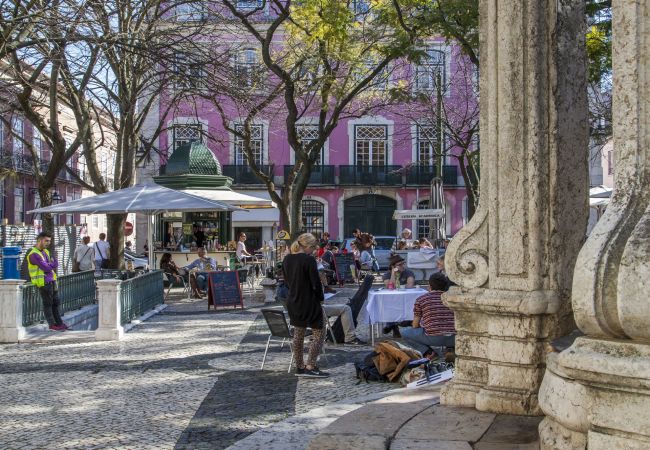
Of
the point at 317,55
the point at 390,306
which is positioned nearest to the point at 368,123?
the point at 317,55

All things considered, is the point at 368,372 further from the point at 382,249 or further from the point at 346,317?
the point at 382,249

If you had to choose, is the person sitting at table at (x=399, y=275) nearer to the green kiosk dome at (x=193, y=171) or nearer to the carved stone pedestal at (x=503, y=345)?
the carved stone pedestal at (x=503, y=345)

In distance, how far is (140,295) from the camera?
49.6ft

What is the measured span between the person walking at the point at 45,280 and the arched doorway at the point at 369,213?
107 feet

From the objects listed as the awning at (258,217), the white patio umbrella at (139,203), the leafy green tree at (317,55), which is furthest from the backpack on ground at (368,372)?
the awning at (258,217)

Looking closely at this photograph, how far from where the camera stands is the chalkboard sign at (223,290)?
16.7 metres

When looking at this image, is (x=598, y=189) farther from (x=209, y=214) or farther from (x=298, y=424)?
(x=298, y=424)

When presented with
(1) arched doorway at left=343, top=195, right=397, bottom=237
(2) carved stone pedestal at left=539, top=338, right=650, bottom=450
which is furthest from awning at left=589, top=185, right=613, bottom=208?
(1) arched doorway at left=343, top=195, right=397, bottom=237

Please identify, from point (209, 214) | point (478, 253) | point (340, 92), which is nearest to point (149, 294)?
point (340, 92)

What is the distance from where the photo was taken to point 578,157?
5.29 m

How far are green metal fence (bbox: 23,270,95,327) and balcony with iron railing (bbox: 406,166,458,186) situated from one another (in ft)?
96.4

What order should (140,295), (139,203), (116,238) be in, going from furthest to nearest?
1. (116,238)
2. (139,203)
3. (140,295)

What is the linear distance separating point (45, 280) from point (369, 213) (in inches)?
1306

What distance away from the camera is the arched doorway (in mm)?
45000
